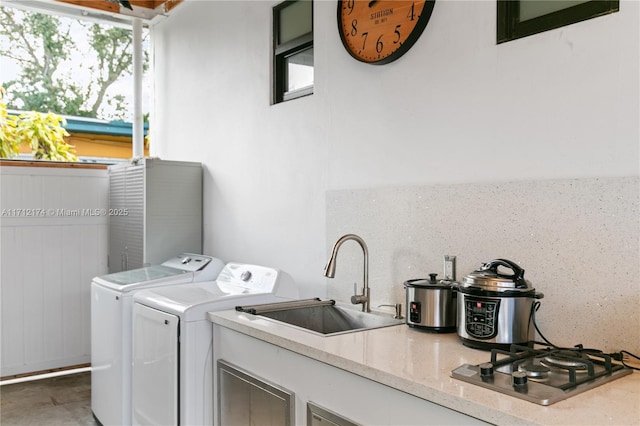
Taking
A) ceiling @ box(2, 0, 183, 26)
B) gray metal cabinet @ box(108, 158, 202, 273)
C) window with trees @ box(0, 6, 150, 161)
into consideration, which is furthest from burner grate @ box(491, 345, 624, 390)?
window with trees @ box(0, 6, 150, 161)

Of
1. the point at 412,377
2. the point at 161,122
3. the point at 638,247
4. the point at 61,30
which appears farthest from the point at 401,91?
the point at 61,30

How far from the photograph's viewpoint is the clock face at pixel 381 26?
2273mm

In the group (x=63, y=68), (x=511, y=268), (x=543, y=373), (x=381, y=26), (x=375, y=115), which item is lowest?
(x=543, y=373)

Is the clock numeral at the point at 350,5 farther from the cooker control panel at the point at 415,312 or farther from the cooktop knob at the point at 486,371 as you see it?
the cooktop knob at the point at 486,371

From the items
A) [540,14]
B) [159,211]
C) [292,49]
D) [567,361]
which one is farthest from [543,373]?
[159,211]

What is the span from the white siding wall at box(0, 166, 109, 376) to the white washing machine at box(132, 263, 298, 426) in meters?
1.82

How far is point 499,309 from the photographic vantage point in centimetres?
164

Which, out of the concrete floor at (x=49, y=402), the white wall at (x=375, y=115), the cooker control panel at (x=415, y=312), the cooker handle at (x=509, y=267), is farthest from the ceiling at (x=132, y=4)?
the cooker handle at (x=509, y=267)

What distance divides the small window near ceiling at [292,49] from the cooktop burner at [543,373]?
6.32 feet

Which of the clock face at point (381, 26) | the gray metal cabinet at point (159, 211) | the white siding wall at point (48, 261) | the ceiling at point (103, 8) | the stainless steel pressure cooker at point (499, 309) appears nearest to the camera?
the stainless steel pressure cooker at point (499, 309)

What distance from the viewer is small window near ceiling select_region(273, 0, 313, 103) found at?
3049mm

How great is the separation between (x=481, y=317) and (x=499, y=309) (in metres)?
0.06

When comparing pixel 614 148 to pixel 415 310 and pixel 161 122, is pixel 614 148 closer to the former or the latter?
pixel 415 310

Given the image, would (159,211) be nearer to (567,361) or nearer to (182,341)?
(182,341)
